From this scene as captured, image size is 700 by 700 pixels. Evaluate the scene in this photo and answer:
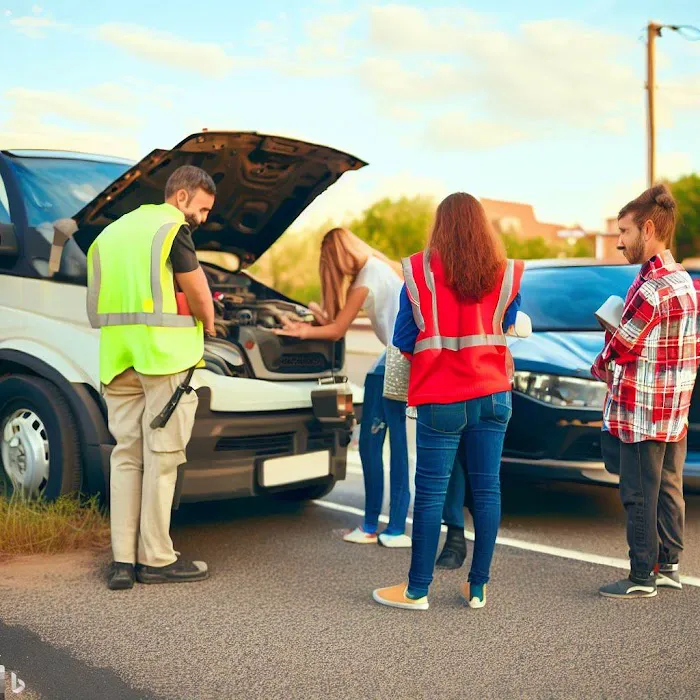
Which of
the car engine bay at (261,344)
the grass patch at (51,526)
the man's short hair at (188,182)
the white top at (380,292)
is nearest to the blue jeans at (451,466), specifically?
the white top at (380,292)

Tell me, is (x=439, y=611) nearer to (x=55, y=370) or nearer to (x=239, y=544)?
(x=239, y=544)

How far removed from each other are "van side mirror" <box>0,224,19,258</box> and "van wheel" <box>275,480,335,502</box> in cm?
212

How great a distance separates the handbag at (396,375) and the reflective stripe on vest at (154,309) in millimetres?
1010

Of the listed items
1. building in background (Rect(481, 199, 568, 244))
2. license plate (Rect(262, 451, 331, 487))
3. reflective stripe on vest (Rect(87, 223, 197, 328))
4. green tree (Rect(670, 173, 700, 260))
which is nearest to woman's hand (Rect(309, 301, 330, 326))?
license plate (Rect(262, 451, 331, 487))

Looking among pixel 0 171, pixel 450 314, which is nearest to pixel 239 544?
pixel 450 314

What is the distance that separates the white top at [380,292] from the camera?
5332mm

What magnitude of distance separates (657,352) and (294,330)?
6.26 feet

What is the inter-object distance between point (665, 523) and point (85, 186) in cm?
356

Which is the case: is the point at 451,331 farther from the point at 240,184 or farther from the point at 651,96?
the point at 651,96

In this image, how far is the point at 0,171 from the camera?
5.65 m

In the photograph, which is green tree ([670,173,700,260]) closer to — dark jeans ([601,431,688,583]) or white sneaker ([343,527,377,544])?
white sneaker ([343,527,377,544])

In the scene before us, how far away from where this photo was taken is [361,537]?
5.46m

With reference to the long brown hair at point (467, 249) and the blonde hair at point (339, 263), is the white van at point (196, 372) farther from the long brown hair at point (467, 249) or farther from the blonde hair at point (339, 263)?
the long brown hair at point (467, 249)

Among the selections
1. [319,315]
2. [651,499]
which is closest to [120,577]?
[319,315]
